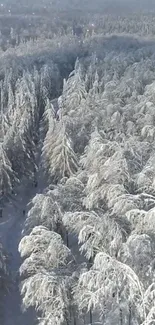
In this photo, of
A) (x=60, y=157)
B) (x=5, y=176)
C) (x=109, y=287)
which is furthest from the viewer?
(x=5, y=176)

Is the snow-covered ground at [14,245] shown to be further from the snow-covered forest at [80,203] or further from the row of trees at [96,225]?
the row of trees at [96,225]

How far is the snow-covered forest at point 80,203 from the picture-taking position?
22.4m

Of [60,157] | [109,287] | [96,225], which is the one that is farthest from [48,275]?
[60,157]

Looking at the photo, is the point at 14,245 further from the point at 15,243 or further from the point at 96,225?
the point at 96,225

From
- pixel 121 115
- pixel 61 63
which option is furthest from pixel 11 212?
pixel 61 63

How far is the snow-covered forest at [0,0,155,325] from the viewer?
2244 cm

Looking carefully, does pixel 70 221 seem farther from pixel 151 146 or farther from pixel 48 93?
pixel 48 93

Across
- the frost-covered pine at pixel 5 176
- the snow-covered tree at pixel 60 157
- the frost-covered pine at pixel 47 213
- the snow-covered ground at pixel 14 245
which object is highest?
the frost-covered pine at pixel 47 213

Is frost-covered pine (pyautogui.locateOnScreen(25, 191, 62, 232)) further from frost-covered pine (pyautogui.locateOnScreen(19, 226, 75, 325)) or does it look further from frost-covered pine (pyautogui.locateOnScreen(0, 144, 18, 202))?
frost-covered pine (pyautogui.locateOnScreen(0, 144, 18, 202))

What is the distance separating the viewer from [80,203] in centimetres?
3055

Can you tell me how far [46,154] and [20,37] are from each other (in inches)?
4155

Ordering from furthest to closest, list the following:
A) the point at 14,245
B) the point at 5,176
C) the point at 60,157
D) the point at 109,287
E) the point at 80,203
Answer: the point at 5,176 < the point at 60,157 < the point at 14,245 < the point at 80,203 < the point at 109,287

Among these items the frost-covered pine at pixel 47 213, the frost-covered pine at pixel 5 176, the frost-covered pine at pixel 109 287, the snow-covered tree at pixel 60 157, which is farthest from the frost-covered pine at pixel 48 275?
the frost-covered pine at pixel 5 176

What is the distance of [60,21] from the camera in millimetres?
173500
